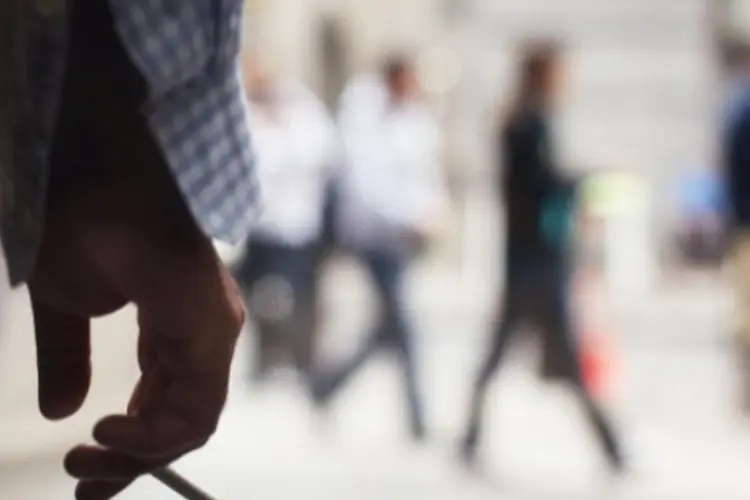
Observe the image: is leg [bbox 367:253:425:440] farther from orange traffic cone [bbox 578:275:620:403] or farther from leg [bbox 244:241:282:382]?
orange traffic cone [bbox 578:275:620:403]

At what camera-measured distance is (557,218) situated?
3625mm

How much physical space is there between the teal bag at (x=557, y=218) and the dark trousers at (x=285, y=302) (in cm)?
98

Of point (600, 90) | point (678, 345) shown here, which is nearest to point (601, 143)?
point (600, 90)

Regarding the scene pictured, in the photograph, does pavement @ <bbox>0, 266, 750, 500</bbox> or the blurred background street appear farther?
pavement @ <bbox>0, 266, 750, 500</bbox>

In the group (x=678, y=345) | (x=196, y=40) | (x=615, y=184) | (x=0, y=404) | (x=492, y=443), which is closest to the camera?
(x=196, y=40)

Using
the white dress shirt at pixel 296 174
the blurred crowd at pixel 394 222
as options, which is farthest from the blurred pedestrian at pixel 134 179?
the white dress shirt at pixel 296 174

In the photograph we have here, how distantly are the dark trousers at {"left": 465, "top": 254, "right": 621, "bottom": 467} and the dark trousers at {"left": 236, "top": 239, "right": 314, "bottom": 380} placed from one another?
2.64 ft

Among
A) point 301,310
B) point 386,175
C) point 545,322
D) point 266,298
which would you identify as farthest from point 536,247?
point 301,310

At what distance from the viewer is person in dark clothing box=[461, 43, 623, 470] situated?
3.62 m

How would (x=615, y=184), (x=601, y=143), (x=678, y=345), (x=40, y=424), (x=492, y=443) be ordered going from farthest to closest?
(x=601, y=143) → (x=615, y=184) → (x=678, y=345) → (x=492, y=443) → (x=40, y=424)

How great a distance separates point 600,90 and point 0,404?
9.41m

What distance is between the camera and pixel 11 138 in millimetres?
781

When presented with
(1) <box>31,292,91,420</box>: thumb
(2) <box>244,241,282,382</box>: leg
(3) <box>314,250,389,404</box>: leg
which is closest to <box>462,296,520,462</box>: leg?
(3) <box>314,250,389,404</box>: leg

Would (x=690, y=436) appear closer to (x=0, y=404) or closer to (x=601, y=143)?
(x=0, y=404)
